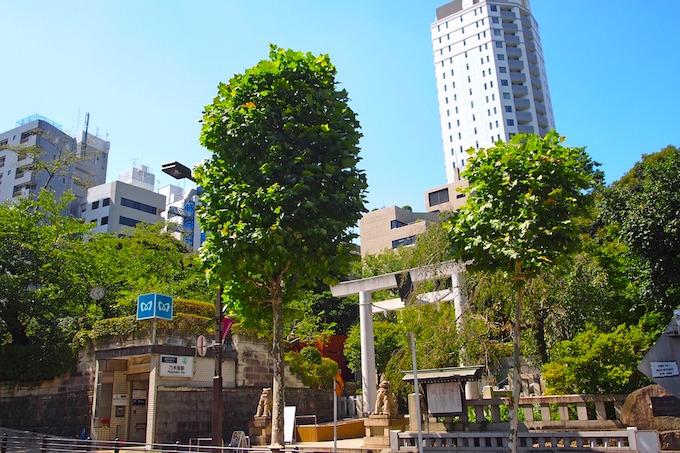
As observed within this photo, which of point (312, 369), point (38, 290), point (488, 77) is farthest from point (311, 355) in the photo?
point (488, 77)

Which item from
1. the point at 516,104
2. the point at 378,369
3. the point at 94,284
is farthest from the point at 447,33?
the point at 94,284

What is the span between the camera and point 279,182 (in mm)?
12461

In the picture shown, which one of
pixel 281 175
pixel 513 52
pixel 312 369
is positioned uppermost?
pixel 513 52

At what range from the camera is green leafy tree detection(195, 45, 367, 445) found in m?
12.0

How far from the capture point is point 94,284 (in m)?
27.1

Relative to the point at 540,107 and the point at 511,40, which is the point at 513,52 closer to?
the point at 511,40

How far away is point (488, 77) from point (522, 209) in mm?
93761

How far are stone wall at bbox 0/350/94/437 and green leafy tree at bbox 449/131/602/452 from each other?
16100 mm

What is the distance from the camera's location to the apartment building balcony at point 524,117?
95.0 m

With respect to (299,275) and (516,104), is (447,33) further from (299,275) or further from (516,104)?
(299,275)

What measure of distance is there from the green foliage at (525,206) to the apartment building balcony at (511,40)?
97239 millimetres

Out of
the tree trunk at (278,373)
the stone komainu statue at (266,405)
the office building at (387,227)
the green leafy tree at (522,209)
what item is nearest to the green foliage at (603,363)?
the green leafy tree at (522,209)

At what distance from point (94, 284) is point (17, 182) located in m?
47.9

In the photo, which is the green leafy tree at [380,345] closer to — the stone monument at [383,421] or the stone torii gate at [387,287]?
the stone torii gate at [387,287]
